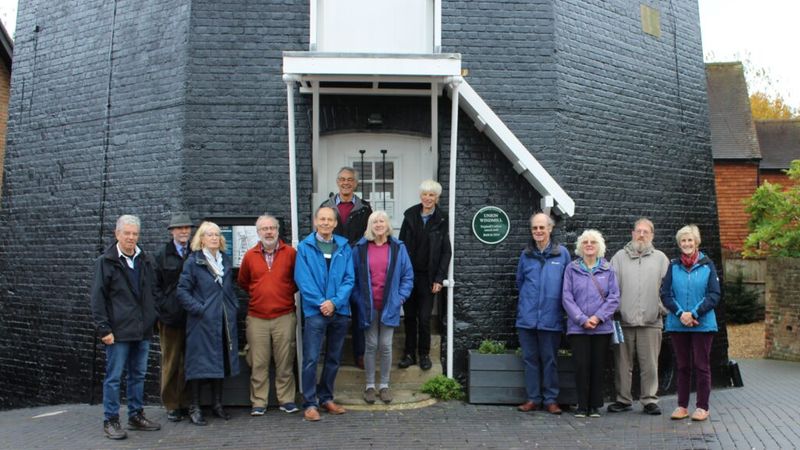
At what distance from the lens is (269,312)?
7.54 meters

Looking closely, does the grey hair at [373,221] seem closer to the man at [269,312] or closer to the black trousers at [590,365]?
the man at [269,312]

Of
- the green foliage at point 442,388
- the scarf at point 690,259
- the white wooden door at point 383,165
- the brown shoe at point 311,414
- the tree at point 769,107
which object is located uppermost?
the tree at point 769,107

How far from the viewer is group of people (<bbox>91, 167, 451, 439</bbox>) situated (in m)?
6.88

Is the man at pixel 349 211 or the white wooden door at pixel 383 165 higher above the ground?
the white wooden door at pixel 383 165

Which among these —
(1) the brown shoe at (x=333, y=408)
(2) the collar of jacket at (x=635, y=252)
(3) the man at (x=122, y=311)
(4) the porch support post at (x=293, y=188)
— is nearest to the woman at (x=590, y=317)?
(2) the collar of jacket at (x=635, y=252)

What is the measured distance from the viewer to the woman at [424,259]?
8.24m

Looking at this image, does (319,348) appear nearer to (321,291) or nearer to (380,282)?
(321,291)

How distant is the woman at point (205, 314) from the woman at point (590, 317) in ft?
10.9

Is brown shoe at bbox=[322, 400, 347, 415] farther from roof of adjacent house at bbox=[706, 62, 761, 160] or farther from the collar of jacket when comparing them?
roof of adjacent house at bbox=[706, 62, 761, 160]

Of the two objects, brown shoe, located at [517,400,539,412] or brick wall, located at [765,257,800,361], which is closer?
brown shoe, located at [517,400,539,412]

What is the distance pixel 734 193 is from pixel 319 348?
1723 cm

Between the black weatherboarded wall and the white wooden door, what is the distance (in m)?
0.25

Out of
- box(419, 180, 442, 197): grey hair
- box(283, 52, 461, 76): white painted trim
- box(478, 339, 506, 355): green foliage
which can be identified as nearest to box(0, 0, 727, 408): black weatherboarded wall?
box(478, 339, 506, 355): green foliage

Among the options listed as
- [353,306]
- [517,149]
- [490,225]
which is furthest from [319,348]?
[517,149]
